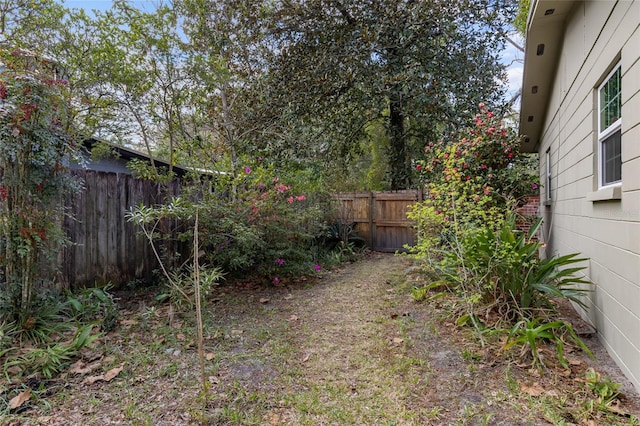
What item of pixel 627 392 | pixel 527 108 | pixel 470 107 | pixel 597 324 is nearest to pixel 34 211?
pixel 627 392

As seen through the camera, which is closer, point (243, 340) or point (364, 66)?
point (243, 340)

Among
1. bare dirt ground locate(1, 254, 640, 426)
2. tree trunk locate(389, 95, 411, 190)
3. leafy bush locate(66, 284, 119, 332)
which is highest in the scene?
tree trunk locate(389, 95, 411, 190)

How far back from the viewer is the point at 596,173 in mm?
3604

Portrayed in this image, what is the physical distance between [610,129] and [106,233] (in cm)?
556

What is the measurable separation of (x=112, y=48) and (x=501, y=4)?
892 cm

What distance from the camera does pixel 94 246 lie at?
4.52 m

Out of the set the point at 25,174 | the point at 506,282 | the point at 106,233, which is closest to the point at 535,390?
the point at 506,282

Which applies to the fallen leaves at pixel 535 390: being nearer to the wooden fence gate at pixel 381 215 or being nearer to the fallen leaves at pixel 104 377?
the fallen leaves at pixel 104 377

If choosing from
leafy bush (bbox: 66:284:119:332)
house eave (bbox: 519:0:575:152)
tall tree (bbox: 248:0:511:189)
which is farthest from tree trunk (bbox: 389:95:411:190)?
leafy bush (bbox: 66:284:119:332)

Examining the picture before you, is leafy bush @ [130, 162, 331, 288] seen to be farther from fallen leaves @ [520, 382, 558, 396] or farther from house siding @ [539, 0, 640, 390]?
house siding @ [539, 0, 640, 390]

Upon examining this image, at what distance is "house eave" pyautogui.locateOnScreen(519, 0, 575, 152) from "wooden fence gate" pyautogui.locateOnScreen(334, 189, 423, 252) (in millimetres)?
2854

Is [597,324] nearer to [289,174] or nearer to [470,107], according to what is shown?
[289,174]

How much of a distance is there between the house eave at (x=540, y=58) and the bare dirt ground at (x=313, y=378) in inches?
149

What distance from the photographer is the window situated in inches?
121
